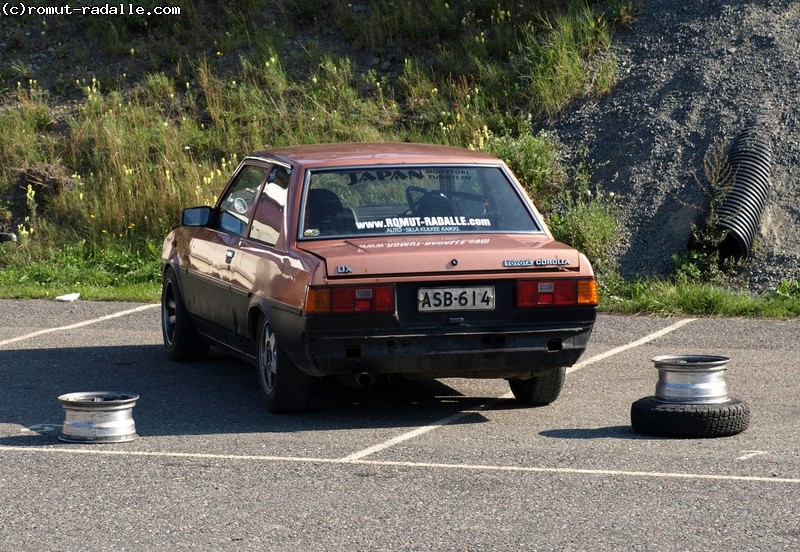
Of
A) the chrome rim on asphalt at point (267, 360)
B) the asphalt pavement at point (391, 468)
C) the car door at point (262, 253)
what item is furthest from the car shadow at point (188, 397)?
the car door at point (262, 253)

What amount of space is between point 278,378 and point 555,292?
170 cm

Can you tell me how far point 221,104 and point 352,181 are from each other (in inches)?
459

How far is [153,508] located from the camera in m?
5.97

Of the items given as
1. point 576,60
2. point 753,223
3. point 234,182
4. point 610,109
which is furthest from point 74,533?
point 576,60

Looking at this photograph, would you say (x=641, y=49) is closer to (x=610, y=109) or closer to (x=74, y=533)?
(x=610, y=109)

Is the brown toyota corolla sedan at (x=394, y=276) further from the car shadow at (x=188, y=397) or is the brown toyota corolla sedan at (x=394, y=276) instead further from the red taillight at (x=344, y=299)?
the car shadow at (x=188, y=397)

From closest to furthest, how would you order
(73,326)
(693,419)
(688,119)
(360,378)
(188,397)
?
(693,419) → (360,378) → (188,397) → (73,326) → (688,119)

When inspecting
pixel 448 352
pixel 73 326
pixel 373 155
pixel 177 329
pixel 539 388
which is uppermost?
pixel 373 155

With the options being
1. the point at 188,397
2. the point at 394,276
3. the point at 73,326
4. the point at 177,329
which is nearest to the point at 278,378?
the point at 394,276

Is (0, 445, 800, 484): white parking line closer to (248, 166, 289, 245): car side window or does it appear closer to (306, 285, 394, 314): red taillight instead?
(306, 285, 394, 314): red taillight

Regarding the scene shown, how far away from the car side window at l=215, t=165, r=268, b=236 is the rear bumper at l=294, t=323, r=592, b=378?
1649 millimetres

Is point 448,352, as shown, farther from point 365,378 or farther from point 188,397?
point 188,397

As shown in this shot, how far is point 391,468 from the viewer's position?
6719 mm

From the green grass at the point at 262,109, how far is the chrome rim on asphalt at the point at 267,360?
5.51 metres
